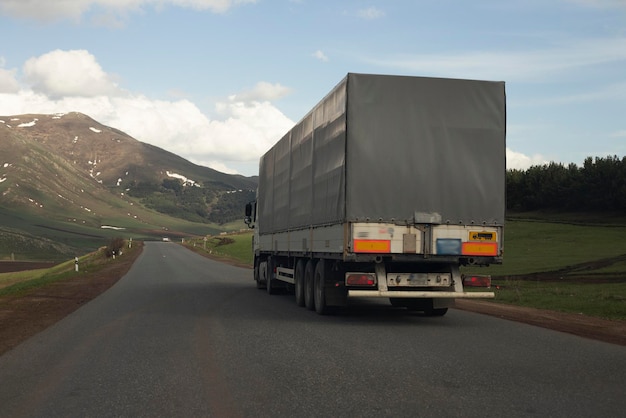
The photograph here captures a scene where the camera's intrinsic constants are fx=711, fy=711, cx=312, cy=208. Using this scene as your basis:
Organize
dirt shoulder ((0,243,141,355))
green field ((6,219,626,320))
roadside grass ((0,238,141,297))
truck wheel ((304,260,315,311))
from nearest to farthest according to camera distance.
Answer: dirt shoulder ((0,243,141,355)) < truck wheel ((304,260,315,311)) < green field ((6,219,626,320)) < roadside grass ((0,238,141,297))

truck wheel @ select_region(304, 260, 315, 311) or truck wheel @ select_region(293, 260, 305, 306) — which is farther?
truck wheel @ select_region(293, 260, 305, 306)

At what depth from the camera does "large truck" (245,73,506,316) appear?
13.2 meters

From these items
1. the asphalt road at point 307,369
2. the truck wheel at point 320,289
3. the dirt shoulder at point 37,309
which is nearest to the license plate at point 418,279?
the asphalt road at point 307,369

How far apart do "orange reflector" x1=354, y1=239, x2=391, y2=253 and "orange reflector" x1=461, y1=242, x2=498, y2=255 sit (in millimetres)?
1514

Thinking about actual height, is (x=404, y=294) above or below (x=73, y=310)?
above

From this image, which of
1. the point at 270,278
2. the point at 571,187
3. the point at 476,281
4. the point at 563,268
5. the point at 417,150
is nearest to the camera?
the point at 417,150

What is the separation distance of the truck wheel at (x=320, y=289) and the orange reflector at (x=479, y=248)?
9.69ft

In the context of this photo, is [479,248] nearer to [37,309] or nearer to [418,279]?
[418,279]

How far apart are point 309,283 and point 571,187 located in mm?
81018

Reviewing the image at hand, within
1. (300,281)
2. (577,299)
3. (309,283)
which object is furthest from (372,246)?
(577,299)

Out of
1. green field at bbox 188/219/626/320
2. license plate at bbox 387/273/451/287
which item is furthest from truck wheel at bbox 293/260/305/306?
green field at bbox 188/219/626/320

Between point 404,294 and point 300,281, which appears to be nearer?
point 404,294

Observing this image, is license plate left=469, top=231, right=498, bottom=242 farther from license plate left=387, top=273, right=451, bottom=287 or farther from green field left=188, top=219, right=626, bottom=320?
green field left=188, top=219, right=626, bottom=320

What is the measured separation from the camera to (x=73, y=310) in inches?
670
